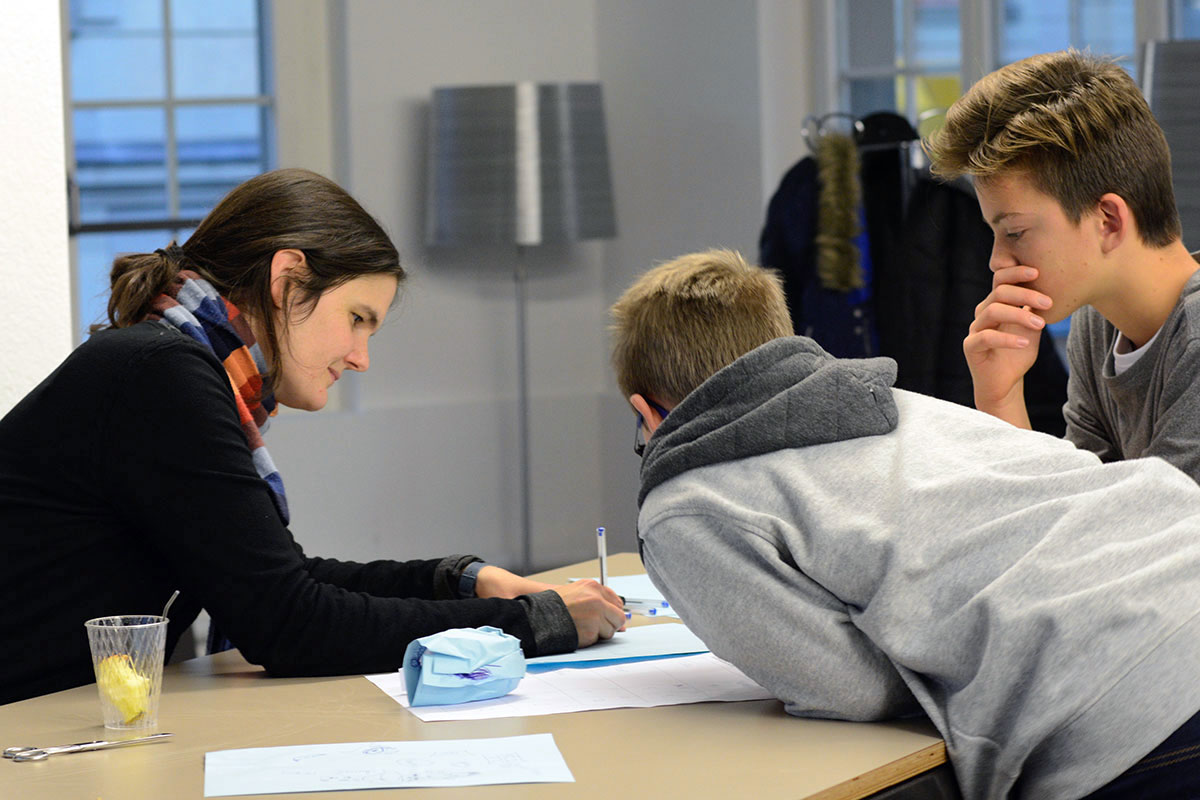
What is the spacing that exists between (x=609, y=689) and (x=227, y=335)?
68cm

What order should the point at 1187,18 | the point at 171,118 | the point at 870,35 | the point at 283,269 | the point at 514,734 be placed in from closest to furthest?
the point at 514,734 < the point at 283,269 < the point at 1187,18 < the point at 870,35 < the point at 171,118

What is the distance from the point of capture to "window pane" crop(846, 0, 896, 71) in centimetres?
452

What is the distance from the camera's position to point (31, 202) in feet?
7.45

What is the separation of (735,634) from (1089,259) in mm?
766

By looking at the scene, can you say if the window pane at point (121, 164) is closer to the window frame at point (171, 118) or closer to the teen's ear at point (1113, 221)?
the window frame at point (171, 118)

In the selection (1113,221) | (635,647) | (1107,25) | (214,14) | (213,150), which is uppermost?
(214,14)

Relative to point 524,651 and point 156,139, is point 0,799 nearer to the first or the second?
point 524,651

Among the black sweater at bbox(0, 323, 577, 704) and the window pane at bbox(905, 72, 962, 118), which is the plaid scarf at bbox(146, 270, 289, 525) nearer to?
the black sweater at bbox(0, 323, 577, 704)

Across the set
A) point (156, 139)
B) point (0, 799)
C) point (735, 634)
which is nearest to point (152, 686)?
point (0, 799)

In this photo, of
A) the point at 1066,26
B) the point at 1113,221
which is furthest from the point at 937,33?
the point at 1113,221

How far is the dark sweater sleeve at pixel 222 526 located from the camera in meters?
1.51

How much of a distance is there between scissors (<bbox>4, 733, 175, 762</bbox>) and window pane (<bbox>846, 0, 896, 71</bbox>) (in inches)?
150

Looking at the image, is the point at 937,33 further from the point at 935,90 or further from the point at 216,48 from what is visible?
the point at 216,48

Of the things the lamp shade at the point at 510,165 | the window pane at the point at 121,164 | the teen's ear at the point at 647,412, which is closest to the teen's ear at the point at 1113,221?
the teen's ear at the point at 647,412
